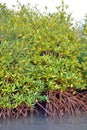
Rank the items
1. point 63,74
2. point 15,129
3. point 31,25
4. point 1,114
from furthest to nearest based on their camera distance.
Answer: point 31,25 → point 63,74 → point 1,114 → point 15,129

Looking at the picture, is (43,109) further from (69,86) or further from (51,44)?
A: (51,44)

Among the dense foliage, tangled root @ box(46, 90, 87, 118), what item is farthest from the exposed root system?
the dense foliage

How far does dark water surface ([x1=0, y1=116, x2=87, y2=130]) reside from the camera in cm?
536

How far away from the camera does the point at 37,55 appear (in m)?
6.44

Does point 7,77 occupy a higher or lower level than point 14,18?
lower

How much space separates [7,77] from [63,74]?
41.8 inches

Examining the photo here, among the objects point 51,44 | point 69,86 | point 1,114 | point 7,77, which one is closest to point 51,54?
point 51,44

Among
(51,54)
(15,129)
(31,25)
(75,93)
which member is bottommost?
(15,129)

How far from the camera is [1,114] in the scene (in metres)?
5.90

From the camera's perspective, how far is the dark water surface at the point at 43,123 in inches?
211

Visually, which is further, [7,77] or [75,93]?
[75,93]

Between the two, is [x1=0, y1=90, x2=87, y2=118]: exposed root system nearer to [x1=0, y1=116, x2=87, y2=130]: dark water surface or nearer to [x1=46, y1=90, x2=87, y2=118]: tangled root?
[x1=46, y1=90, x2=87, y2=118]: tangled root

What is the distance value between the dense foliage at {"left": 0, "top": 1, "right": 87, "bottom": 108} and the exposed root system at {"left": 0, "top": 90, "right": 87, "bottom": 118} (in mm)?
163

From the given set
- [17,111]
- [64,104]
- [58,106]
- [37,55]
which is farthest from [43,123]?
[37,55]
